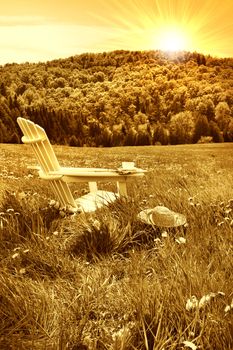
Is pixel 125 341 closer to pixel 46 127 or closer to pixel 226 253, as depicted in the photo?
pixel 226 253

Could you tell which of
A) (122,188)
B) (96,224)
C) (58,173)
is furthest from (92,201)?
(96,224)

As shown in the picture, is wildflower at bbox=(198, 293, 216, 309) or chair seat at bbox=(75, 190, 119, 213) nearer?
wildflower at bbox=(198, 293, 216, 309)

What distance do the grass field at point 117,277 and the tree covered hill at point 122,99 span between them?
386cm

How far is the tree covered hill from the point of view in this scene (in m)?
7.11

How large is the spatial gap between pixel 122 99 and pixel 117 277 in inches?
221

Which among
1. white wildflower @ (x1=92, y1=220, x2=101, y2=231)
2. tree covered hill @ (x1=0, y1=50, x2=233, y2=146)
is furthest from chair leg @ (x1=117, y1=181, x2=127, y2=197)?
tree covered hill @ (x1=0, y1=50, x2=233, y2=146)

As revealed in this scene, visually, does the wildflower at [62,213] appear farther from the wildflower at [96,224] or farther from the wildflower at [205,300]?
the wildflower at [205,300]

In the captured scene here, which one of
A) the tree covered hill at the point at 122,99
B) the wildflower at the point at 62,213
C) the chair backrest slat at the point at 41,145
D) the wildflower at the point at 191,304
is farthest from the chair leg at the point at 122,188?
the tree covered hill at the point at 122,99

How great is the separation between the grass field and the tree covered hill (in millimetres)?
3858

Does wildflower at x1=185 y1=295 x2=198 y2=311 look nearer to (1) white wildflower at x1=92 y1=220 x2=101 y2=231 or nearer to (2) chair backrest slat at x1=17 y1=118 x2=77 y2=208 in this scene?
(1) white wildflower at x1=92 y1=220 x2=101 y2=231

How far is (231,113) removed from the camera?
294 inches

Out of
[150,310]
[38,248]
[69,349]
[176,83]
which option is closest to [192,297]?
[150,310]

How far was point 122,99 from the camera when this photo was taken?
7566 millimetres

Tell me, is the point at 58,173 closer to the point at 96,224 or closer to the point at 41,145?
the point at 41,145
